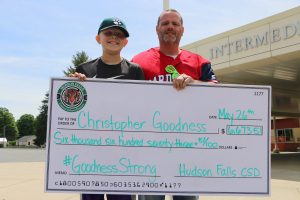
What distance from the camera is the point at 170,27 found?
3043mm

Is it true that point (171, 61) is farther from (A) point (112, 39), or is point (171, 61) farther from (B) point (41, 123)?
(B) point (41, 123)

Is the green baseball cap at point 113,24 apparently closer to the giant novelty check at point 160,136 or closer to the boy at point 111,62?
the boy at point 111,62

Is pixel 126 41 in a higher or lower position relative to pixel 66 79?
higher

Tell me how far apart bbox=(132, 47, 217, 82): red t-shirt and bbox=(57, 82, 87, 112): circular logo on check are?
54 centimetres

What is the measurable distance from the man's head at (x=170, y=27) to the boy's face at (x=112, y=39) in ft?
1.04

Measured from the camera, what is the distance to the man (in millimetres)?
3066

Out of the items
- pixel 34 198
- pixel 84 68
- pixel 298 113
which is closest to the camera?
pixel 84 68

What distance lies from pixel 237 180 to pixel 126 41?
1352 millimetres

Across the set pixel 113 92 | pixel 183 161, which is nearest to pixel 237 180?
pixel 183 161

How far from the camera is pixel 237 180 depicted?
2.99 m

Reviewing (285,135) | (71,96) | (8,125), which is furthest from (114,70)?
(8,125)

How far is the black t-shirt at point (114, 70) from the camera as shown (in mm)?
3023

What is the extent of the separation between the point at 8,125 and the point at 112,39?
115119 millimetres

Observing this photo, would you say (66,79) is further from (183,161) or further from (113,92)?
(183,161)
